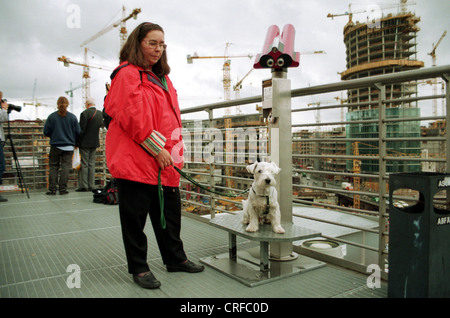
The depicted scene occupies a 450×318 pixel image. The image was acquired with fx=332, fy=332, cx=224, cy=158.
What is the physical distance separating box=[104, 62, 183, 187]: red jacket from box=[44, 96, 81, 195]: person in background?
16.0ft

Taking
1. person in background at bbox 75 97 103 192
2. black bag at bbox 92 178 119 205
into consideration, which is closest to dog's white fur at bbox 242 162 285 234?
black bag at bbox 92 178 119 205

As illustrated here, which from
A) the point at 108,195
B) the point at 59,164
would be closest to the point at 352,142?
the point at 108,195

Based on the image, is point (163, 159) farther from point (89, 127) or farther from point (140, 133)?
point (89, 127)

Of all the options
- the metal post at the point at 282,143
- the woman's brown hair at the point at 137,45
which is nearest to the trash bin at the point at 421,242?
the metal post at the point at 282,143

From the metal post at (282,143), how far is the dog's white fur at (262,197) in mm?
248

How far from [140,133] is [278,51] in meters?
Answer: 1.41

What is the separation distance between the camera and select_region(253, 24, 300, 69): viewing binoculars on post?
112 inches

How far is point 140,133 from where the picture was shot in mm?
2236

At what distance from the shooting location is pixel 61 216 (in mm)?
4852

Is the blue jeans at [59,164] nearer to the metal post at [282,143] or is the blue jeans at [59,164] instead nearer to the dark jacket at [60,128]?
the dark jacket at [60,128]

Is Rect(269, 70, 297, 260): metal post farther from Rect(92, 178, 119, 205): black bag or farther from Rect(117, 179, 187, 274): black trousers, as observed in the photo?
Rect(92, 178, 119, 205): black bag
